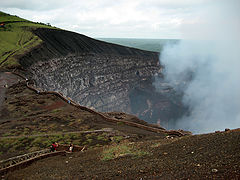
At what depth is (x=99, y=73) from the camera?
7688 centimetres

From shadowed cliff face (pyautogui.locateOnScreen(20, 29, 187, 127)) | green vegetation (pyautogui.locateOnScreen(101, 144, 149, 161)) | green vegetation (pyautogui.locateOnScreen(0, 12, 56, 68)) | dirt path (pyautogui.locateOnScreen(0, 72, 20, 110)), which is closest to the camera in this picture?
green vegetation (pyautogui.locateOnScreen(101, 144, 149, 161))

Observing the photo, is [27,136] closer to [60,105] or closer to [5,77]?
[60,105]

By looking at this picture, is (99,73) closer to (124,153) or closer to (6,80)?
(6,80)

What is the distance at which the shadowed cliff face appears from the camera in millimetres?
58188

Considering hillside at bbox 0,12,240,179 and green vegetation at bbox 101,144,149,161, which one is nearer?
hillside at bbox 0,12,240,179

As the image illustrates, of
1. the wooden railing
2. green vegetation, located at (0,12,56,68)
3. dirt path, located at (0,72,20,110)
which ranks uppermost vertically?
green vegetation, located at (0,12,56,68)

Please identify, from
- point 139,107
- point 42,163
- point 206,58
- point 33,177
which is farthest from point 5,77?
point 206,58

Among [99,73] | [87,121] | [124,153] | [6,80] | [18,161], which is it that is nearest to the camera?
[124,153]

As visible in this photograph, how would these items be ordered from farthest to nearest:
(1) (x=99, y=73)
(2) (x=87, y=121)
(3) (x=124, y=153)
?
(1) (x=99, y=73) < (2) (x=87, y=121) < (3) (x=124, y=153)

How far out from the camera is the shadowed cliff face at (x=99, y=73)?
191 ft

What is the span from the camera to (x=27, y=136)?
19.6 meters

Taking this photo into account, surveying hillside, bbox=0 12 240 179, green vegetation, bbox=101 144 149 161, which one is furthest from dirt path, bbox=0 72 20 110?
green vegetation, bbox=101 144 149 161

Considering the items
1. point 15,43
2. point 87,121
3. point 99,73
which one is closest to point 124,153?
point 87,121

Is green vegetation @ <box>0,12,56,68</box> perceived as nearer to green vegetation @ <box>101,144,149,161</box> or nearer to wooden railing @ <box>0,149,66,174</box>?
wooden railing @ <box>0,149,66,174</box>
